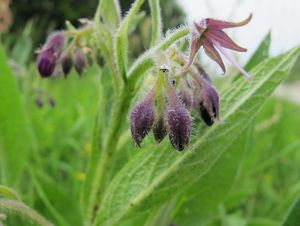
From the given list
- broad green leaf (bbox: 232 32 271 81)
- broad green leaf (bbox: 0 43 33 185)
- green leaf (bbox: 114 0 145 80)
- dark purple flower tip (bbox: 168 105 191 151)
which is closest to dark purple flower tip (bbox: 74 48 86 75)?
broad green leaf (bbox: 0 43 33 185)

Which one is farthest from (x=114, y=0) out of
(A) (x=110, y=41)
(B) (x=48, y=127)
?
(B) (x=48, y=127)

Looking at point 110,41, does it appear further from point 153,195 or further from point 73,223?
point 73,223

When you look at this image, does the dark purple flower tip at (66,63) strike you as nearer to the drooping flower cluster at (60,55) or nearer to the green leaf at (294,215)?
the drooping flower cluster at (60,55)

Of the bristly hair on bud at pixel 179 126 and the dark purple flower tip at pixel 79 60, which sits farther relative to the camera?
the dark purple flower tip at pixel 79 60

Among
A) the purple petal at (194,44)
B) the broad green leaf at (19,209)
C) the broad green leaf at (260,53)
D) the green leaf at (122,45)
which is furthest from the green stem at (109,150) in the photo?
the broad green leaf at (260,53)

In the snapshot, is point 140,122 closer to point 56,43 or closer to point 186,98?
point 186,98

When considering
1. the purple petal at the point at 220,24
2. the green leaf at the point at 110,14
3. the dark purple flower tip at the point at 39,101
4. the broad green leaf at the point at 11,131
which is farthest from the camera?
the dark purple flower tip at the point at 39,101

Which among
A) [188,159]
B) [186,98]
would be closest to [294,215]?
[188,159]
